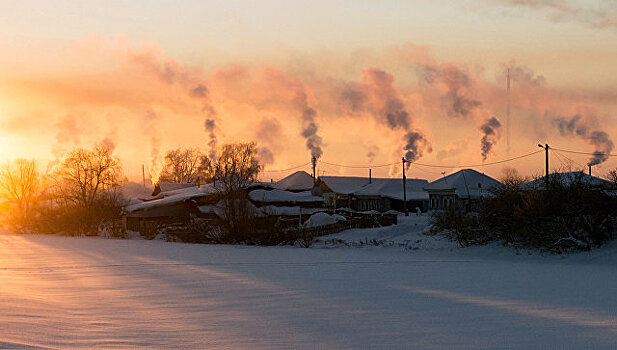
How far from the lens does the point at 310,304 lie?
14.4 metres

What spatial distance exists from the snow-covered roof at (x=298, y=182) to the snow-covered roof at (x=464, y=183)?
22549mm

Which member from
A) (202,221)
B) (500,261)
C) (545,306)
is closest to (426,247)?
(500,261)

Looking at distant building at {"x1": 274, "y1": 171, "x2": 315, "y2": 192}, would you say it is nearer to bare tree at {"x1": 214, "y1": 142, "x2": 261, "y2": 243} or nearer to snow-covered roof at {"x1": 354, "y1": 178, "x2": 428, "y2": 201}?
snow-covered roof at {"x1": 354, "y1": 178, "x2": 428, "y2": 201}

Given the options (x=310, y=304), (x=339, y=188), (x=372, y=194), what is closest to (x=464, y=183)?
(x=372, y=194)

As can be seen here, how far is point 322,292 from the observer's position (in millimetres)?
16469

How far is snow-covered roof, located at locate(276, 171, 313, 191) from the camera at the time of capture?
106694 mm

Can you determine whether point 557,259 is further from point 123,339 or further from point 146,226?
point 146,226

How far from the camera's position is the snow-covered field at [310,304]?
10422mm

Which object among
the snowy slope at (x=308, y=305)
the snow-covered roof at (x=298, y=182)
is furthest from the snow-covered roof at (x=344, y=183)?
the snowy slope at (x=308, y=305)

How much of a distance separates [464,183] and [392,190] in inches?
400

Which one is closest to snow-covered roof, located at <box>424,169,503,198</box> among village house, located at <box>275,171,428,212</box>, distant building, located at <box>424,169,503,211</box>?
distant building, located at <box>424,169,503,211</box>

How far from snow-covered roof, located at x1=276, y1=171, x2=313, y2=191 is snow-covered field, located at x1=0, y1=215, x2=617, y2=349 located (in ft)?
261

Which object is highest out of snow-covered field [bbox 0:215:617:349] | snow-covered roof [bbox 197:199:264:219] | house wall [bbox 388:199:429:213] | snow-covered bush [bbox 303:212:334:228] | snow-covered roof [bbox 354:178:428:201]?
snow-covered roof [bbox 354:178:428:201]

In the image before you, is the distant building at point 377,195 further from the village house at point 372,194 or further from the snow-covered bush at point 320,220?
the snow-covered bush at point 320,220
